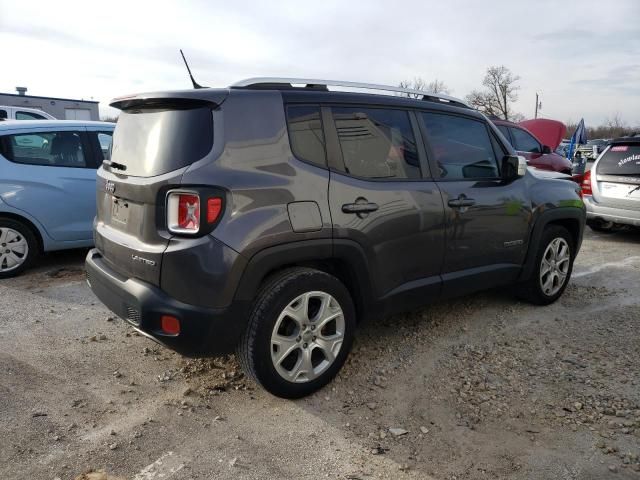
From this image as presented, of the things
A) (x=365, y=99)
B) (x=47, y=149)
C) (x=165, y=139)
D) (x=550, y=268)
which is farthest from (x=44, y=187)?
(x=550, y=268)

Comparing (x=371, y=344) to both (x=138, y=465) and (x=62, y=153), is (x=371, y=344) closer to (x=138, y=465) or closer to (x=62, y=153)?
(x=138, y=465)

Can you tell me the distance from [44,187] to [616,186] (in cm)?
774

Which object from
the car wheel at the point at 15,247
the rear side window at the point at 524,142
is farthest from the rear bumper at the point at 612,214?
the car wheel at the point at 15,247

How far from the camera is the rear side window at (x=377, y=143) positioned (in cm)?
320

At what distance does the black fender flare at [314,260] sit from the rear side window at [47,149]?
389 centimetres

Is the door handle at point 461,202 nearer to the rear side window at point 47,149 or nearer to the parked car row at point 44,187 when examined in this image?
the parked car row at point 44,187

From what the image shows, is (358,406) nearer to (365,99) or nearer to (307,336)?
(307,336)

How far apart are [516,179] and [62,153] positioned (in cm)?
473

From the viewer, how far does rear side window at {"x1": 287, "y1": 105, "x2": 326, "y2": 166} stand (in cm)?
299

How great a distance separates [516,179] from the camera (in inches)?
167

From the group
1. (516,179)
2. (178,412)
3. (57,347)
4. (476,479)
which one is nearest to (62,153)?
(57,347)

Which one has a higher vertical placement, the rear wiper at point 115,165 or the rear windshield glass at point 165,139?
the rear windshield glass at point 165,139

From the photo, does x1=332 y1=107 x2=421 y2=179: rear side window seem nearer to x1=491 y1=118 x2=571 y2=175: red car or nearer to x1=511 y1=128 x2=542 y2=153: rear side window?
x1=491 y1=118 x2=571 y2=175: red car

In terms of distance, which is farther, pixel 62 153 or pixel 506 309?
pixel 62 153
